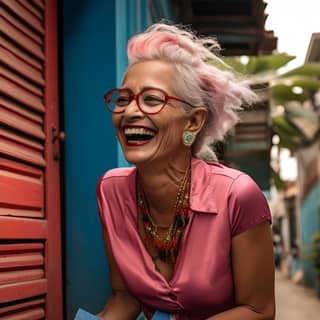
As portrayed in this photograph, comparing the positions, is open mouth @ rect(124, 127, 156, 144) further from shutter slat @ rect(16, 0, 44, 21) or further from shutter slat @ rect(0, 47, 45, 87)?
shutter slat @ rect(16, 0, 44, 21)

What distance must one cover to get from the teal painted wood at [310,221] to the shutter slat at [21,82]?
12039 mm

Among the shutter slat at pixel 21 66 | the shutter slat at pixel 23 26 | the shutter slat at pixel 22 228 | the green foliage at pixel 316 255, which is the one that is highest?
the shutter slat at pixel 23 26

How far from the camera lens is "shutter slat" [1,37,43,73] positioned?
6.70 ft

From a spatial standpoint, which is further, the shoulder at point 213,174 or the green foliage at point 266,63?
the green foliage at point 266,63

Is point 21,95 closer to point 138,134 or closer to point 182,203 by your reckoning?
point 138,134

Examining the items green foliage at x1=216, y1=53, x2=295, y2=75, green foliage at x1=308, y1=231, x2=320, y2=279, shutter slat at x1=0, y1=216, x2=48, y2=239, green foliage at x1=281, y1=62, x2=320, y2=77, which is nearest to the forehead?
shutter slat at x1=0, y1=216, x2=48, y2=239

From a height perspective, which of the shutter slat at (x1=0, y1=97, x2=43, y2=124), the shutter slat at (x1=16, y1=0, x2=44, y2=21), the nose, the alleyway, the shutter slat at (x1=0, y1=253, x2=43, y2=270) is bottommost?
the alleyway

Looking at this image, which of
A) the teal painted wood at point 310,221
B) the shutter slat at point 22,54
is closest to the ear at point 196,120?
the shutter slat at point 22,54

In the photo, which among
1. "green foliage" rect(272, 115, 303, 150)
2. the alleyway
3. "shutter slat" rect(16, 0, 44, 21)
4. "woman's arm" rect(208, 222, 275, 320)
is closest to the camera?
"woman's arm" rect(208, 222, 275, 320)

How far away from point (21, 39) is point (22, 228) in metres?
0.67

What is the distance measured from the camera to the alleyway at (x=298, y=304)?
32.6 ft

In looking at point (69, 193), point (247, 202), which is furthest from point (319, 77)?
point (247, 202)

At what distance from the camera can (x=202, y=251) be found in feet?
5.91

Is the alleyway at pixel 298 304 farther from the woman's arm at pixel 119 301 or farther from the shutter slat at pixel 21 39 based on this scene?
the shutter slat at pixel 21 39
